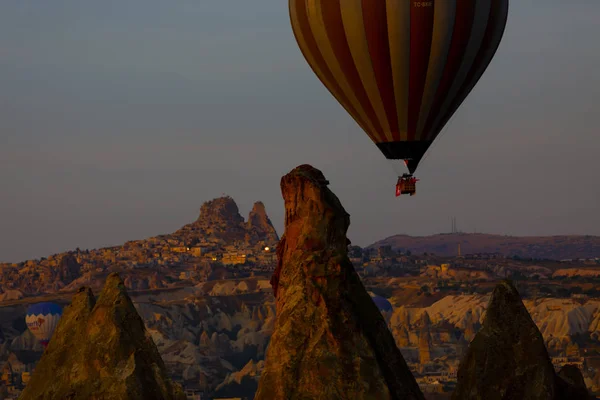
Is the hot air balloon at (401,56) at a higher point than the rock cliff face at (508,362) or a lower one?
higher

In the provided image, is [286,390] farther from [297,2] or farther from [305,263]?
[297,2]

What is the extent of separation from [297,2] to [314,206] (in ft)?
58.0

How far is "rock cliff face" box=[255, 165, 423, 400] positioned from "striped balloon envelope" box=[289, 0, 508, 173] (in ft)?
52.9

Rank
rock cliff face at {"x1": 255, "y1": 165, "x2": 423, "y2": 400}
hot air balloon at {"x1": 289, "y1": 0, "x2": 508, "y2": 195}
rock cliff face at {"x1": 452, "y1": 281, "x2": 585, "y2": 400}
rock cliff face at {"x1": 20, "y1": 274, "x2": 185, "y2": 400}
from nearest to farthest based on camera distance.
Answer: rock cliff face at {"x1": 255, "y1": 165, "x2": 423, "y2": 400} < rock cliff face at {"x1": 20, "y1": 274, "x2": 185, "y2": 400} < rock cliff face at {"x1": 452, "y1": 281, "x2": 585, "y2": 400} < hot air balloon at {"x1": 289, "y1": 0, "x2": 508, "y2": 195}

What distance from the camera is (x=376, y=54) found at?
33.1 m

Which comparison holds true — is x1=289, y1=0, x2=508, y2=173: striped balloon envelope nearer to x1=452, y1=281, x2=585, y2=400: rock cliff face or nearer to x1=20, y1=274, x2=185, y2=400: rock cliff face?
x1=452, y1=281, x2=585, y2=400: rock cliff face

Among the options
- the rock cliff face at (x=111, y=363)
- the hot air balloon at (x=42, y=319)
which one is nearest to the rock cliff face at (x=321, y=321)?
the rock cliff face at (x=111, y=363)

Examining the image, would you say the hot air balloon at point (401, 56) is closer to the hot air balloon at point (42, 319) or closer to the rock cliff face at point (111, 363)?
the rock cliff face at point (111, 363)

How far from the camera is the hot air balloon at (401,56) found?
3253cm

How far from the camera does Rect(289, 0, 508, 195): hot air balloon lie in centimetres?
3253

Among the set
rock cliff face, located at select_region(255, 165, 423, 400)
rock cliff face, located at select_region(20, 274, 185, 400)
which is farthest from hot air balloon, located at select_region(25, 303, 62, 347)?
rock cliff face, located at select_region(255, 165, 423, 400)

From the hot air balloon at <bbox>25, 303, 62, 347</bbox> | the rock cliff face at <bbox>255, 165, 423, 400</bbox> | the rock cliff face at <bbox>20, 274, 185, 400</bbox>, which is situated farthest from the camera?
the hot air balloon at <bbox>25, 303, 62, 347</bbox>

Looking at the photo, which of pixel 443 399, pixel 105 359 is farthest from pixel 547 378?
pixel 443 399

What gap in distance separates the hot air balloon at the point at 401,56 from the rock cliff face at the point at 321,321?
52.9 feet
